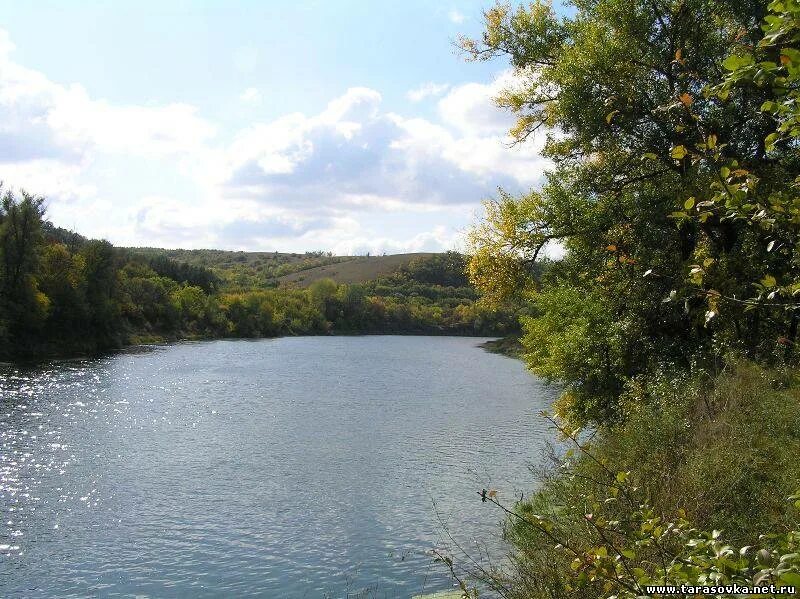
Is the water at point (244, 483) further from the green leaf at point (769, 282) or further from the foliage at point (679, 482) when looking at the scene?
the green leaf at point (769, 282)

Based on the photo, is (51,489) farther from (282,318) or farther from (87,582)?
(282,318)

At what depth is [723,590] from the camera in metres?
3.36

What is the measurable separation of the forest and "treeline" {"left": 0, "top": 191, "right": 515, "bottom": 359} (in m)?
3.17

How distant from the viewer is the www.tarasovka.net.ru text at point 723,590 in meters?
3.04

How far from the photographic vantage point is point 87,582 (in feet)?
43.3

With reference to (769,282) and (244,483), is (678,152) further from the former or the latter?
(244,483)

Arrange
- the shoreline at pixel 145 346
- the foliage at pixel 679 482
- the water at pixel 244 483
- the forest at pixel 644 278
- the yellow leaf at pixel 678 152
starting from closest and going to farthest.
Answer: the yellow leaf at pixel 678 152, the foliage at pixel 679 482, the forest at pixel 644 278, the water at pixel 244 483, the shoreline at pixel 145 346

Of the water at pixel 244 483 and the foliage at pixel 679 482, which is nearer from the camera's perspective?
the foliage at pixel 679 482

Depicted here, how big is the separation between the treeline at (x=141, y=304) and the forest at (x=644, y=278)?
3172 millimetres

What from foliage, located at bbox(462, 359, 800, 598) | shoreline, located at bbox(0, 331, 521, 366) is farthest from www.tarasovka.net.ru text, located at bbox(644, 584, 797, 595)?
shoreline, located at bbox(0, 331, 521, 366)

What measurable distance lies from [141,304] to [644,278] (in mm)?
80856

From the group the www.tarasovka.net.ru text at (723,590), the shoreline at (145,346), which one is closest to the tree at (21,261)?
the shoreline at (145,346)

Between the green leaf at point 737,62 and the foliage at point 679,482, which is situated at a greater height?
the green leaf at point 737,62

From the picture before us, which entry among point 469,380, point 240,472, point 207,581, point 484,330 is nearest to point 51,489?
point 240,472
